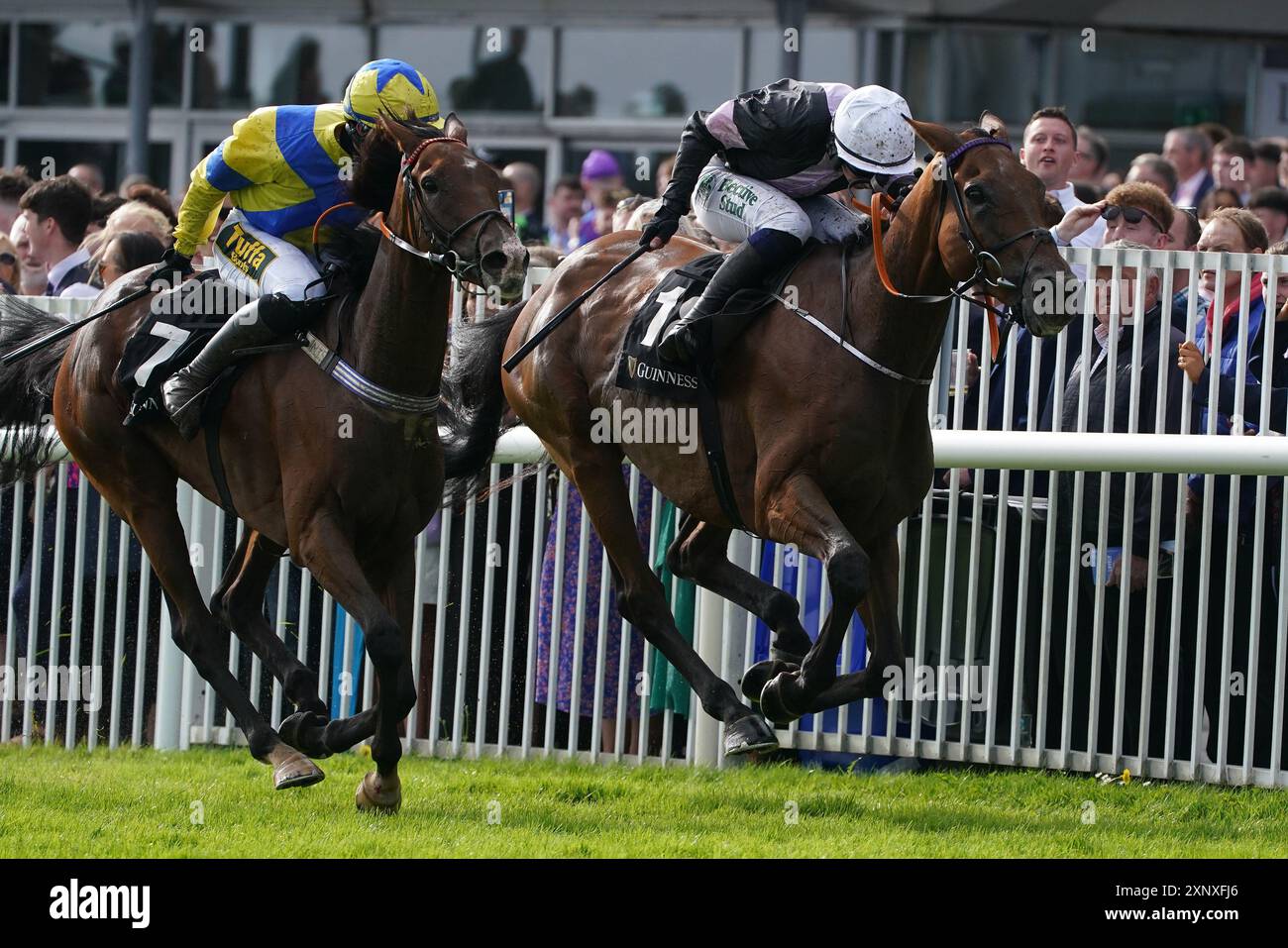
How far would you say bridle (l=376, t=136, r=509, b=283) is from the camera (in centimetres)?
582

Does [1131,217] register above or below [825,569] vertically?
above

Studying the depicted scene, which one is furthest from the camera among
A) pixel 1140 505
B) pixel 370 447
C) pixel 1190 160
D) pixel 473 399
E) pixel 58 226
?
pixel 1190 160

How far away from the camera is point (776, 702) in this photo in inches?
241

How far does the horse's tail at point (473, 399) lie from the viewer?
7.21 m

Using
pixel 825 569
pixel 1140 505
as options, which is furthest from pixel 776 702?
pixel 1140 505

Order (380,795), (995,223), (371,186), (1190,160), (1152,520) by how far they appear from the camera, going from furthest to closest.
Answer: (1190,160) → (1152,520) → (380,795) → (371,186) → (995,223)

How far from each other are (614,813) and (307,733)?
1.09m

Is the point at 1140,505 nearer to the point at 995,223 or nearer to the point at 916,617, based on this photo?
the point at 916,617

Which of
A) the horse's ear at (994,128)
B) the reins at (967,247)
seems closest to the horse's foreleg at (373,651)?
the reins at (967,247)

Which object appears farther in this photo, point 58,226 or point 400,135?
point 58,226

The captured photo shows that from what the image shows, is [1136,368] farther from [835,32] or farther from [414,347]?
[835,32]

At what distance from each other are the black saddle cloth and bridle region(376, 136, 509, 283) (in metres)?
0.79

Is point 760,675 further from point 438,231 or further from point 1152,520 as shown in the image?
point 438,231

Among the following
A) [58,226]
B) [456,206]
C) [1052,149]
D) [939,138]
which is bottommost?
[456,206]
